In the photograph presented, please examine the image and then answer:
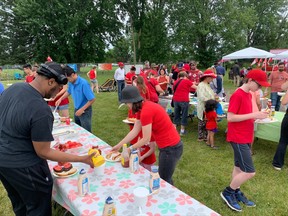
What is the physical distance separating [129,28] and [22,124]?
25.5 metres

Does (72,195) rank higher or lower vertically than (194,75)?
lower

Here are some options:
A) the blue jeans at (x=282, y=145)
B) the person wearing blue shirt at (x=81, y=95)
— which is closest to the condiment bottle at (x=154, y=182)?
the person wearing blue shirt at (x=81, y=95)

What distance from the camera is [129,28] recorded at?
2527 centimetres

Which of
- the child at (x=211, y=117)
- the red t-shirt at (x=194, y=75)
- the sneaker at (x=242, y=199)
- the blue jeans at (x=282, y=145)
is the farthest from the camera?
the red t-shirt at (x=194, y=75)

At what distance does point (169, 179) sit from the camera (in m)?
2.50

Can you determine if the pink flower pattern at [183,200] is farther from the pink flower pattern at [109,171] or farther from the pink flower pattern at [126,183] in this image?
the pink flower pattern at [109,171]

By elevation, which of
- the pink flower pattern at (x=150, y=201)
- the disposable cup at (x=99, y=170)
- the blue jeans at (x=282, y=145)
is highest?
the disposable cup at (x=99, y=170)

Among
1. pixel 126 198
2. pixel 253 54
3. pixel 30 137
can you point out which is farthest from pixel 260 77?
pixel 253 54

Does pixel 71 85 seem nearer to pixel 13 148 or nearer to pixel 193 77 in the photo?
pixel 13 148

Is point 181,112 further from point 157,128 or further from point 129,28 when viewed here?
point 129,28

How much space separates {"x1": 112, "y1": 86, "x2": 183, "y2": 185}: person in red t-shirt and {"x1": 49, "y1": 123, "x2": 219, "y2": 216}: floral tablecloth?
1.12ft

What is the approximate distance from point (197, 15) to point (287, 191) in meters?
24.2

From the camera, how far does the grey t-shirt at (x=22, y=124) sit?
60.2 inches

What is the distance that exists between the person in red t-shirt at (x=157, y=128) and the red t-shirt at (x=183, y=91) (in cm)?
325
